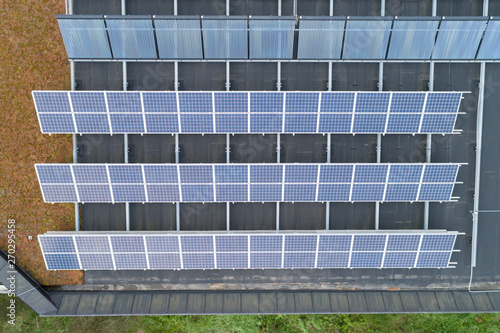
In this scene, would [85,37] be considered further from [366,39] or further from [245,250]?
[366,39]

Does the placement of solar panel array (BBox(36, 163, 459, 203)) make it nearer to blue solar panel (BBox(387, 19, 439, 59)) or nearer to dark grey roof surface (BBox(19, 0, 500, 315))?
dark grey roof surface (BBox(19, 0, 500, 315))

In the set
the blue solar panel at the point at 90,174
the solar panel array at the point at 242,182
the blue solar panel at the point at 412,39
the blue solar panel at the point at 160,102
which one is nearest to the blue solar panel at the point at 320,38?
the blue solar panel at the point at 412,39

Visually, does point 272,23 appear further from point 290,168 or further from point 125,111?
point 125,111

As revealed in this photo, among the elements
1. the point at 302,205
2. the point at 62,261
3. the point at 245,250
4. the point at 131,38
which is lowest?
Answer: the point at 62,261

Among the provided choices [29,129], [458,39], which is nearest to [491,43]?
[458,39]

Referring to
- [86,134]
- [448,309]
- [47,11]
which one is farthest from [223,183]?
[448,309]

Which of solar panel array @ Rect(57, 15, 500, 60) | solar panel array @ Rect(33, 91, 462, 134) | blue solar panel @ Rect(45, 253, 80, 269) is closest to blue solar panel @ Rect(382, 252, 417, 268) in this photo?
solar panel array @ Rect(33, 91, 462, 134)

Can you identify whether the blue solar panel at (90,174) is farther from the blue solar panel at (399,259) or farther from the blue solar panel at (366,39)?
the blue solar panel at (399,259)
